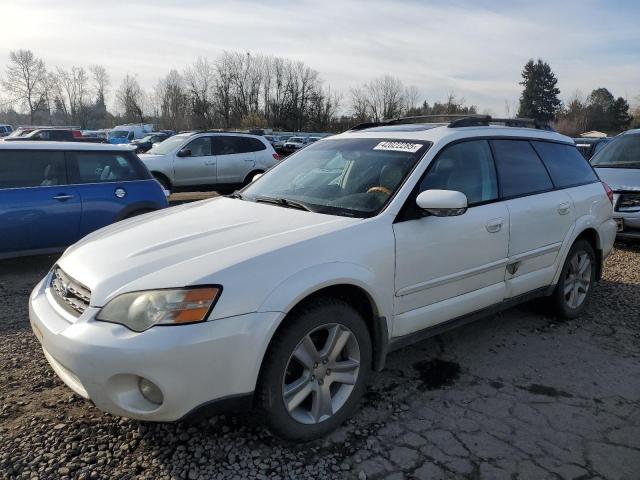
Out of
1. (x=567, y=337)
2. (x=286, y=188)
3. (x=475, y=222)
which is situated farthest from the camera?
(x=567, y=337)

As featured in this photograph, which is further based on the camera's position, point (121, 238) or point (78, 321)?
point (121, 238)

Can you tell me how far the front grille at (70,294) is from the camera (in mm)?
2596

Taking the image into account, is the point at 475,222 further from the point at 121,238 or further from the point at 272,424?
the point at 121,238

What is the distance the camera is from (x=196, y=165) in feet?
40.3

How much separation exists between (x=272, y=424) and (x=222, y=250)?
92 centimetres

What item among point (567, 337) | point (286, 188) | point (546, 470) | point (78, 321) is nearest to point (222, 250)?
point (78, 321)

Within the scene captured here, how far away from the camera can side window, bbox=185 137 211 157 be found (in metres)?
12.3

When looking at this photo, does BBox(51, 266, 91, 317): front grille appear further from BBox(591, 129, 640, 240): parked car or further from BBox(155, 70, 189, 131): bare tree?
BBox(155, 70, 189, 131): bare tree

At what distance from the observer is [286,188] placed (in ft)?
12.3

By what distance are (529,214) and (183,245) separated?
2.66 meters

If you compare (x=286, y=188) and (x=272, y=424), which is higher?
(x=286, y=188)

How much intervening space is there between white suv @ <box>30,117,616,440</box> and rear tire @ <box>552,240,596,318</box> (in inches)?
2.7

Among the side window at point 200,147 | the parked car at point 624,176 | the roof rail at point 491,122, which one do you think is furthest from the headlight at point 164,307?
the side window at point 200,147

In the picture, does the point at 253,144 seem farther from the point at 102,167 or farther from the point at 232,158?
the point at 102,167
